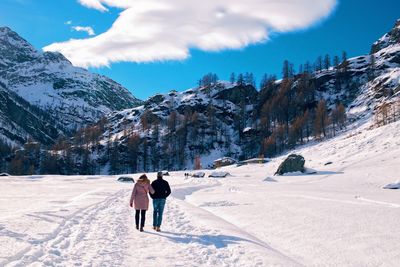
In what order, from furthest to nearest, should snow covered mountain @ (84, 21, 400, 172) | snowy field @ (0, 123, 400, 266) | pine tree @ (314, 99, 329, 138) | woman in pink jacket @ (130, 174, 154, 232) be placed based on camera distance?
snow covered mountain @ (84, 21, 400, 172) → pine tree @ (314, 99, 329, 138) → woman in pink jacket @ (130, 174, 154, 232) → snowy field @ (0, 123, 400, 266)

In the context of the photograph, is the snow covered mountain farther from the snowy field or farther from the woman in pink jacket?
the woman in pink jacket

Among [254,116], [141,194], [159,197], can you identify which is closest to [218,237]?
[159,197]

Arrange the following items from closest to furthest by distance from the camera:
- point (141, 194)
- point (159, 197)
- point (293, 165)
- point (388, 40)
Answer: point (159, 197)
point (141, 194)
point (293, 165)
point (388, 40)

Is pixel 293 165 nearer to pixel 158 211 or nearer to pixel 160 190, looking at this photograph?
pixel 160 190

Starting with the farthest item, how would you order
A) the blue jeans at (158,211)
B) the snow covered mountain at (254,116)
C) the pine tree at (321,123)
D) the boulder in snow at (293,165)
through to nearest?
the snow covered mountain at (254,116), the pine tree at (321,123), the boulder in snow at (293,165), the blue jeans at (158,211)

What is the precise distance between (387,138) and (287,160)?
733 inches

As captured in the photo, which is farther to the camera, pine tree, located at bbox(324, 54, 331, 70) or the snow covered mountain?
pine tree, located at bbox(324, 54, 331, 70)

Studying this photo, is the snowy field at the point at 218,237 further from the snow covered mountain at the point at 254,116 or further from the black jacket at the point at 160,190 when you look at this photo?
the snow covered mountain at the point at 254,116

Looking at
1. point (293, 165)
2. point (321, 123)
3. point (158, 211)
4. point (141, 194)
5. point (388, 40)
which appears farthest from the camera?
point (388, 40)

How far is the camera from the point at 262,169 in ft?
223

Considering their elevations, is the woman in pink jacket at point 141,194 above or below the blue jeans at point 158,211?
above

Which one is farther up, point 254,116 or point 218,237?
point 254,116

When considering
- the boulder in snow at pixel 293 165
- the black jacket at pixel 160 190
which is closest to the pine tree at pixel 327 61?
the boulder in snow at pixel 293 165

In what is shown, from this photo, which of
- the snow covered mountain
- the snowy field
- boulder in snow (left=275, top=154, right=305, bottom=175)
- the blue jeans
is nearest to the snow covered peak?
the snow covered mountain
